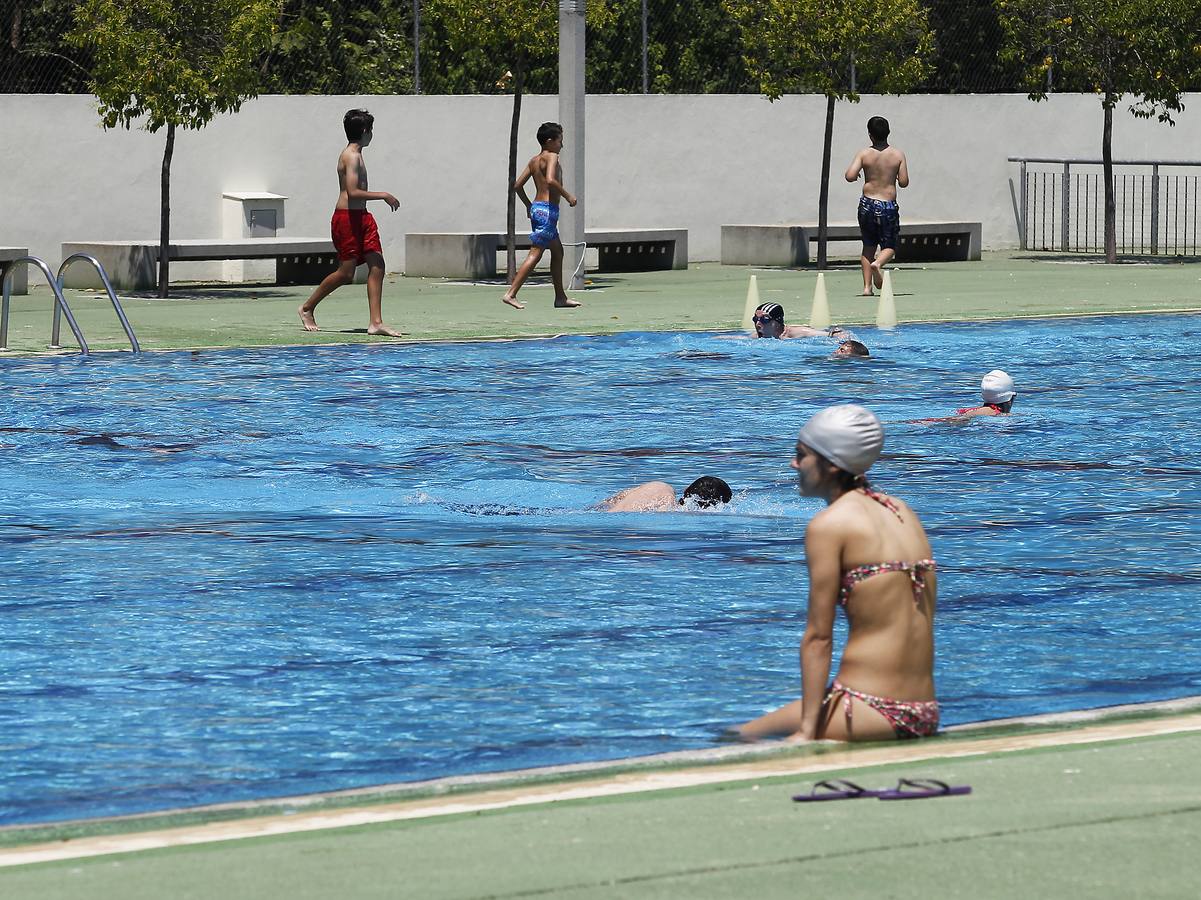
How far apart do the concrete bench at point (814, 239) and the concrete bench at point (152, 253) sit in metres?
7.49

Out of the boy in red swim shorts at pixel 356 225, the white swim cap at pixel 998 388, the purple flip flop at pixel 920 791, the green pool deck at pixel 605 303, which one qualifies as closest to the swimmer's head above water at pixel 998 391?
the white swim cap at pixel 998 388

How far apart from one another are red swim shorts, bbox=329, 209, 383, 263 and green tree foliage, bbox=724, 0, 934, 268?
12473 mm

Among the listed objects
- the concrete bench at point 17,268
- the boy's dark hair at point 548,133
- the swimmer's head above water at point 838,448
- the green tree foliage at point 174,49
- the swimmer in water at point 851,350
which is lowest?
the swimmer's head above water at point 838,448

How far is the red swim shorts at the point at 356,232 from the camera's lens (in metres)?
20.9

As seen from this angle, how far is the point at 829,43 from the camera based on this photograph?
31.9 metres

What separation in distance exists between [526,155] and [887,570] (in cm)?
2728

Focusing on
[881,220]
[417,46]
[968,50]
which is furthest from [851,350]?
[968,50]

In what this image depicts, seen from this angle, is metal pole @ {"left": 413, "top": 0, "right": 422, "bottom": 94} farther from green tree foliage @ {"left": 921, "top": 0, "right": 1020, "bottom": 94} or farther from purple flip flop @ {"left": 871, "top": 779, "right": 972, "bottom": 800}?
purple flip flop @ {"left": 871, "top": 779, "right": 972, "bottom": 800}

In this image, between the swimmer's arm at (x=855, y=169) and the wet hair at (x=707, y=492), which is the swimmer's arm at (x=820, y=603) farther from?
the swimmer's arm at (x=855, y=169)

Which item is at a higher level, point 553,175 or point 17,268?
point 553,175

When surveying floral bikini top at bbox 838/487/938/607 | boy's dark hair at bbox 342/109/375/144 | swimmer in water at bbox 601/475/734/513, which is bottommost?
swimmer in water at bbox 601/475/734/513

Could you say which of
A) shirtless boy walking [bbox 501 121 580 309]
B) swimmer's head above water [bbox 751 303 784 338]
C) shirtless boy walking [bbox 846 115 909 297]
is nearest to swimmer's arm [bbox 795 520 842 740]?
swimmer's head above water [bbox 751 303 784 338]

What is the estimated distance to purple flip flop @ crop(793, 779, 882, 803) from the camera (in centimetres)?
541

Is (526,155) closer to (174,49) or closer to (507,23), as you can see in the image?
(507,23)
